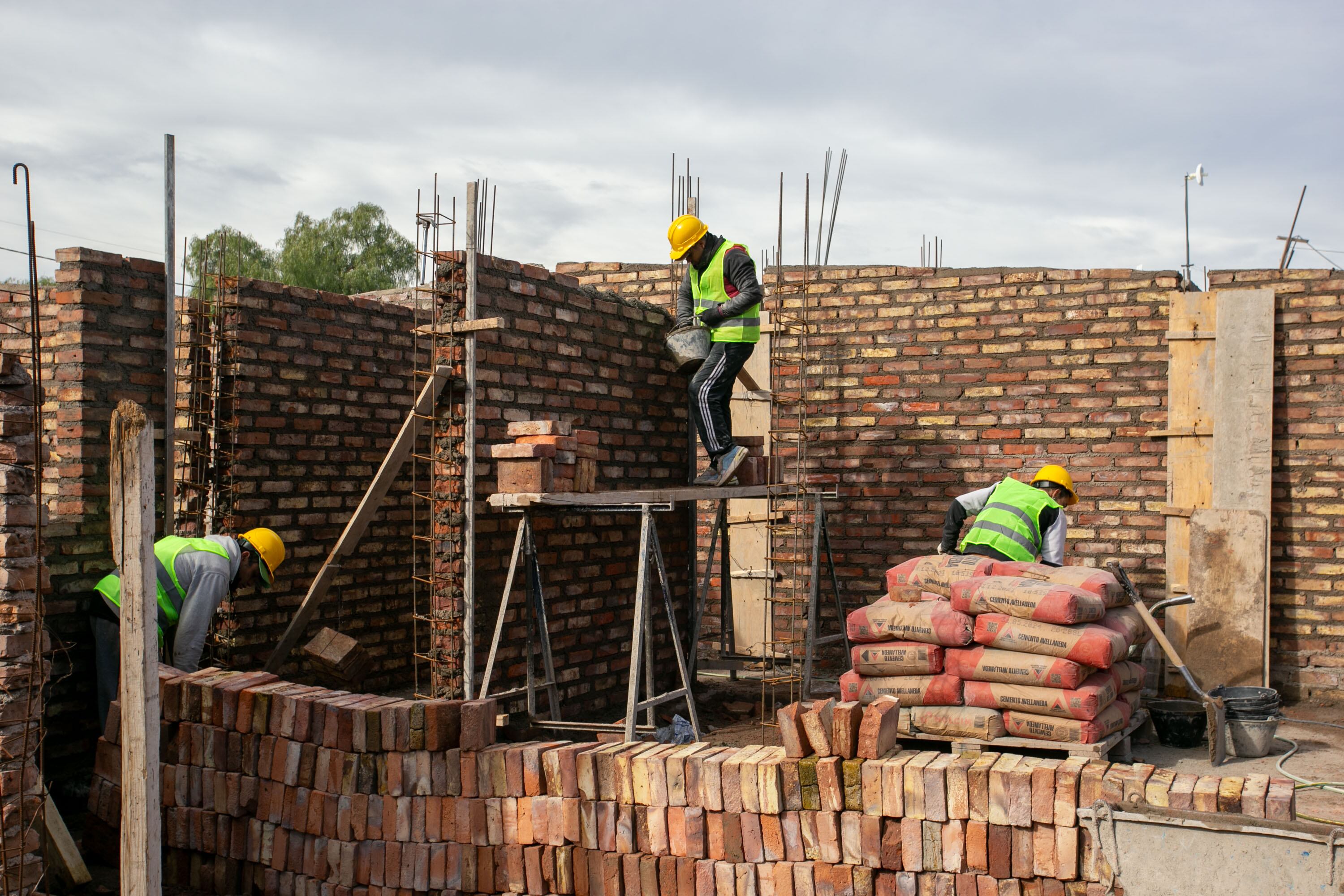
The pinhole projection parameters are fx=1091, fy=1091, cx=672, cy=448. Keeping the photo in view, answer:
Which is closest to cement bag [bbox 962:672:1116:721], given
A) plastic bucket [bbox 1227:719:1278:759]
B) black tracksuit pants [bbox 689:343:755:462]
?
plastic bucket [bbox 1227:719:1278:759]

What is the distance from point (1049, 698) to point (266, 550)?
3.87m

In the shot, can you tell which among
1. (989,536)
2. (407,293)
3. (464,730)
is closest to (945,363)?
(989,536)

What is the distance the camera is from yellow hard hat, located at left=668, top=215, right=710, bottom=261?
6.26m

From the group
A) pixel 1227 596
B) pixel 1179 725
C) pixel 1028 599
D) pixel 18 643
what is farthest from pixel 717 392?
pixel 18 643

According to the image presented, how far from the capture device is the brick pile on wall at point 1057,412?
7043mm

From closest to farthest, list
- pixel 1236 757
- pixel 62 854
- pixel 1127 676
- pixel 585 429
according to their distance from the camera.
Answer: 1. pixel 62 854
2. pixel 1127 676
3. pixel 1236 757
4. pixel 585 429

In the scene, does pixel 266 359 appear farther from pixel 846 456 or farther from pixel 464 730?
pixel 846 456

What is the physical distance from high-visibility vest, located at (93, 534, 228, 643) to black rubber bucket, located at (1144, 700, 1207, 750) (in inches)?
196

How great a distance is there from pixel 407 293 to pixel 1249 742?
6.67 metres

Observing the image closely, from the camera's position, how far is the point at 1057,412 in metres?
7.46

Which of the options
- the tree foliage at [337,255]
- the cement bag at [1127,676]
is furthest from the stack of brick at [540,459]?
the tree foliage at [337,255]

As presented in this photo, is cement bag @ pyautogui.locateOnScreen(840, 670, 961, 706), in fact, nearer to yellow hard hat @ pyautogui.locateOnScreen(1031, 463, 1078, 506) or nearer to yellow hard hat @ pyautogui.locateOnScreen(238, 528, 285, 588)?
yellow hard hat @ pyautogui.locateOnScreen(1031, 463, 1078, 506)

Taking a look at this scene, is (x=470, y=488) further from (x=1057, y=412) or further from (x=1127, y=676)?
(x=1057, y=412)

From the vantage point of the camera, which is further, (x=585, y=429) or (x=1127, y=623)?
(x=585, y=429)
